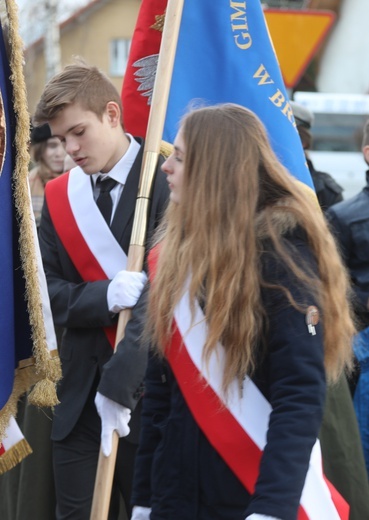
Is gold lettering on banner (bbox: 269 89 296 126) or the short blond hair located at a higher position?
the short blond hair

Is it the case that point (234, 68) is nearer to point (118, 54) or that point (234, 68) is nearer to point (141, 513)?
point (141, 513)

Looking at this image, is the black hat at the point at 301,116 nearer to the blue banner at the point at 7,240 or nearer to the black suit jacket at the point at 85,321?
the black suit jacket at the point at 85,321

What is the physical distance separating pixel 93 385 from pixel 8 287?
0.89 metres

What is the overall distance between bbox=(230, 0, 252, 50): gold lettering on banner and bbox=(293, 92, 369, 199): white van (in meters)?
12.9

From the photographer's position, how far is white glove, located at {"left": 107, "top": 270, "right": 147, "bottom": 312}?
375 centimetres

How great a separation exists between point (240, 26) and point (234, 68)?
20 centimetres

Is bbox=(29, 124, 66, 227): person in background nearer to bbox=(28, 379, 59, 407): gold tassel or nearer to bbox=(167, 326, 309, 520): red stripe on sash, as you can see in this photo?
bbox=(28, 379, 59, 407): gold tassel

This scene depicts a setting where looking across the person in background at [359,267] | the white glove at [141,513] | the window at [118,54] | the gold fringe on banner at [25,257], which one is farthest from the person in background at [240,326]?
the window at [118,54]

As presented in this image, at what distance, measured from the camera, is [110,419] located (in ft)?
12.0

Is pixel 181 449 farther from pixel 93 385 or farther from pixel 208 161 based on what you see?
pixel 93 385

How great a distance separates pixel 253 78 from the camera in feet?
14.2

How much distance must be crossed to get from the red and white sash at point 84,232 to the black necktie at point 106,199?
1.2 inches

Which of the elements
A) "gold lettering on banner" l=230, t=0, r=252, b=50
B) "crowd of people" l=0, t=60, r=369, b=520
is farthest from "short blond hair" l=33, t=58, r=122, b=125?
"crowd of people" l=0, t=60, r=369, b=520

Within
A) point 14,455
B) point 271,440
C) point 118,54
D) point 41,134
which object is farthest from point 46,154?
point 118,54
